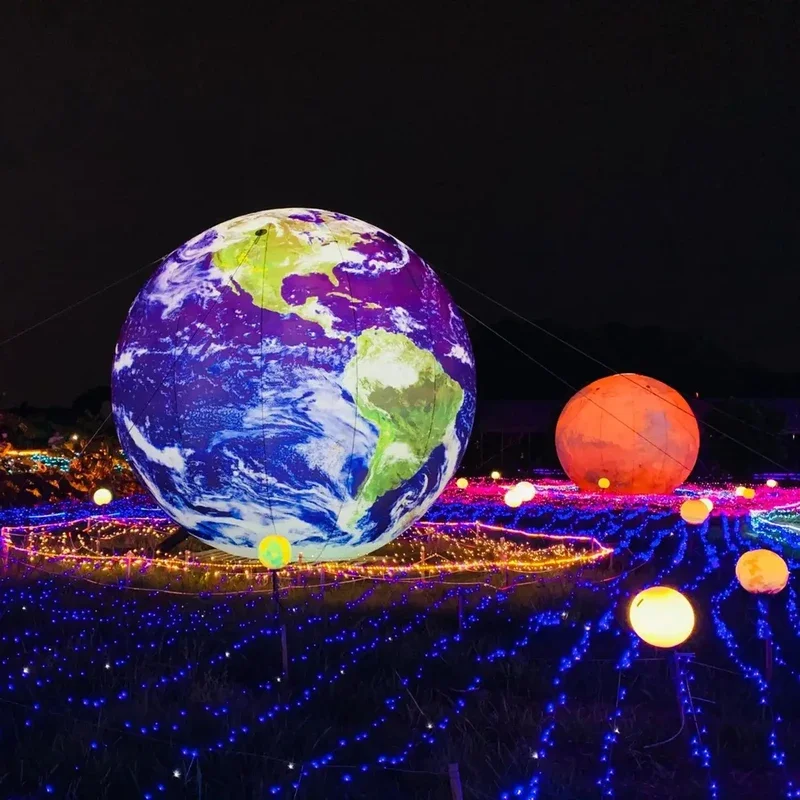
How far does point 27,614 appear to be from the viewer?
868 centimetres

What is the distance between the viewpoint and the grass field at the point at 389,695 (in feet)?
16.7

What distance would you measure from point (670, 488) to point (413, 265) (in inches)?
513

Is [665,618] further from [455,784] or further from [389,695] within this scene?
[389,695]

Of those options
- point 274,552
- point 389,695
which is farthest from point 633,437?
point 389,695

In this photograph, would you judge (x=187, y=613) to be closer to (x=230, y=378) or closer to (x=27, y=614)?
(x=27, y=614)

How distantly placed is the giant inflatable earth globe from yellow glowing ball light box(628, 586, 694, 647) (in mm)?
3178

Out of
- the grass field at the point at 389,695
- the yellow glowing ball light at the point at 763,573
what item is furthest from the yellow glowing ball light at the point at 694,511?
the yellow glowing ball light at the point at 763,573

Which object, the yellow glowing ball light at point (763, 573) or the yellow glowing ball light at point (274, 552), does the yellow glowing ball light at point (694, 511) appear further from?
the yellow glowing ball light at point (274, 552)

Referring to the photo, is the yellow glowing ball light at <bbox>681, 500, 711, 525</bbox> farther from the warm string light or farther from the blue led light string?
the blue led light string

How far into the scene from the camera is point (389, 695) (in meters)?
6.48

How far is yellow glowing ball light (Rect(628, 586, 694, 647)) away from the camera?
554 cm

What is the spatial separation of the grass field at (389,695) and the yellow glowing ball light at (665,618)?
493 millimetres

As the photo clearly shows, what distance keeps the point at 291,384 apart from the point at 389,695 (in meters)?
2.71

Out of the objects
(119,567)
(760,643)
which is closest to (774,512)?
(760,643)
